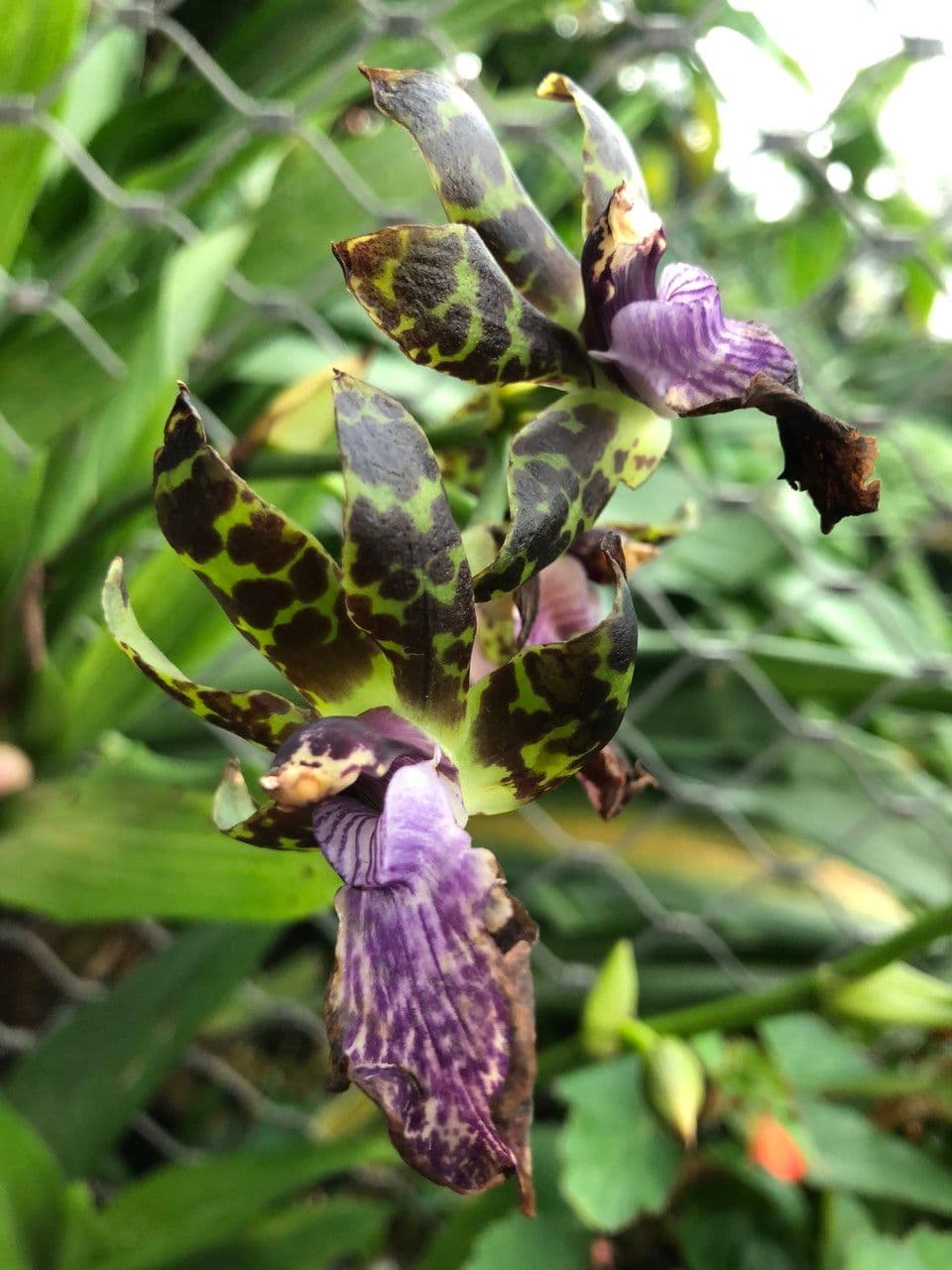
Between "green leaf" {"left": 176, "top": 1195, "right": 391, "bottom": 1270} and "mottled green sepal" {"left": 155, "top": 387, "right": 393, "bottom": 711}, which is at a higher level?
"mottled green sepal" {"left": 155, "top": 387, "right": 393, "bottom": 711}

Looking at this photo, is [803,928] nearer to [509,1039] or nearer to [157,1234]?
[157,1234]

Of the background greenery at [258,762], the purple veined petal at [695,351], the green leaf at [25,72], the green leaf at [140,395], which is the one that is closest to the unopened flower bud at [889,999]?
the background greenery at [258,762]

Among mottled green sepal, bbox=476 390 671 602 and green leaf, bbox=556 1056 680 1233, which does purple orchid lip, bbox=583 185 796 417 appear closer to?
mottled green sepal, bbox=476 390 671 602

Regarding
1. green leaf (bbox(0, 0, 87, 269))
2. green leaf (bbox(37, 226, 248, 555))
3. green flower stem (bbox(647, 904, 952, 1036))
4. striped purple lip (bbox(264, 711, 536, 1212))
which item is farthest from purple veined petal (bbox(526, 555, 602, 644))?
green leaf (bbox(0, 0, 87, 269))

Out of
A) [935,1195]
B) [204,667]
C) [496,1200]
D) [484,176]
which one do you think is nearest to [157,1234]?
[496,1200]

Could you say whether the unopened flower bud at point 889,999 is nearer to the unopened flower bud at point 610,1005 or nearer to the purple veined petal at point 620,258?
the unopened flower bud at point 610,1005
